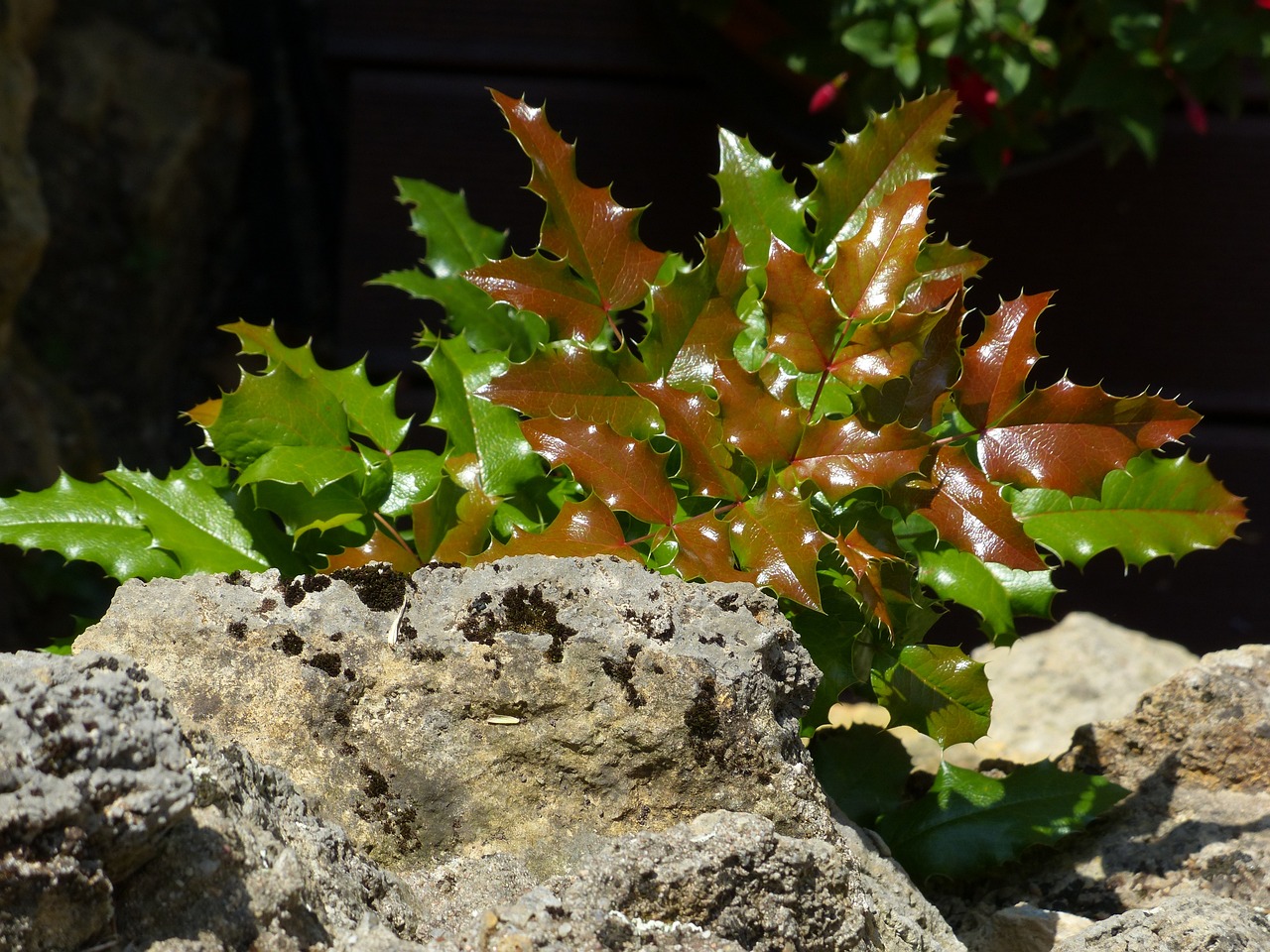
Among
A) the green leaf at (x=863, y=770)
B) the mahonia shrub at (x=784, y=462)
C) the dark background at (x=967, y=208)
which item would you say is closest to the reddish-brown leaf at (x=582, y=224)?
the mahonia shrub at (x=784, y=462)

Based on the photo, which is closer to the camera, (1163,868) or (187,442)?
(1163,868)

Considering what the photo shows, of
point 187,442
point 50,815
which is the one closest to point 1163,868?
point 50,815

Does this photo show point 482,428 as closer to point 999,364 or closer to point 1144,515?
point 999,364

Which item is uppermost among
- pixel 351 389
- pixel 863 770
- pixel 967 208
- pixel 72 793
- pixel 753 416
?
pixel 967 208

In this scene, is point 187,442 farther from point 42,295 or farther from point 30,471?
point 30,471

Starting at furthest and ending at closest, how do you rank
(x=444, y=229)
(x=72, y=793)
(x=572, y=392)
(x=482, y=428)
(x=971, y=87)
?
(x=971, y=87) < (x=444, y=229) < (x=482, y=428) < (x=572, y=392) < (x=72, y=793)

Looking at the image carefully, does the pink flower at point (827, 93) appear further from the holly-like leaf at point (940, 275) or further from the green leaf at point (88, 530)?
the green leaf at point (88, 530)

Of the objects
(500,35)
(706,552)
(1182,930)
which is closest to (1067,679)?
(1182,930)
